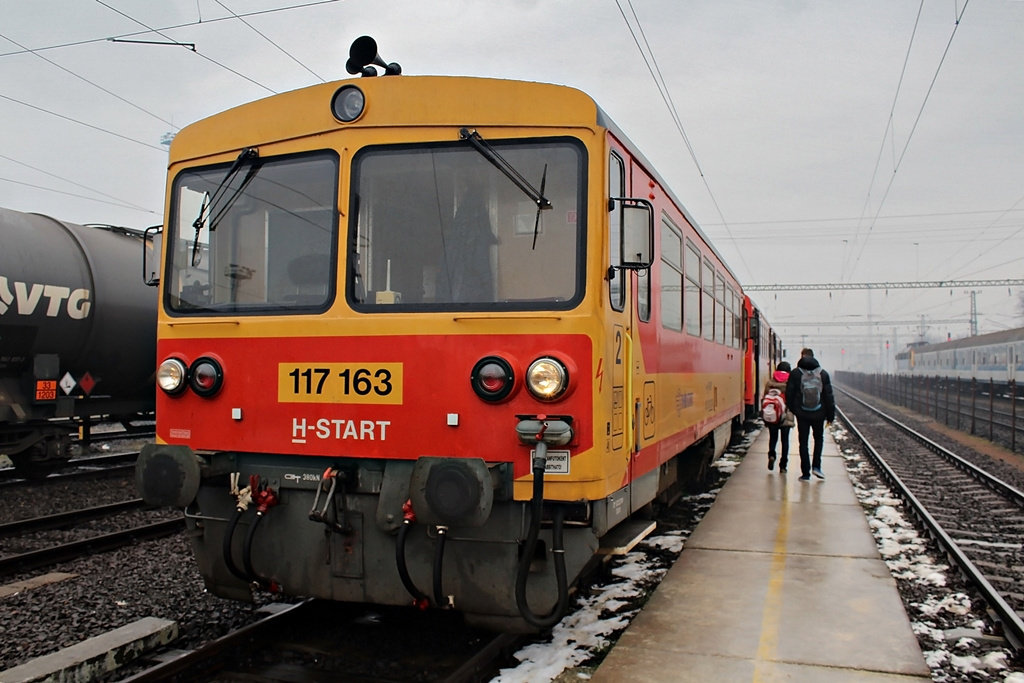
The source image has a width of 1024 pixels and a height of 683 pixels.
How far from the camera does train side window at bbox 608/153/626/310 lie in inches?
169

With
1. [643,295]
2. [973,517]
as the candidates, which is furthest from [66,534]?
[973,517]

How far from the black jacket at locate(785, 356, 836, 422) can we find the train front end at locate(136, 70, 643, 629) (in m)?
7.19

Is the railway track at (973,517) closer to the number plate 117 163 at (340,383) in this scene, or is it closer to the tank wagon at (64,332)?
the number plate 117 163 at (340,383)

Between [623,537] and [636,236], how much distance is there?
179 cm

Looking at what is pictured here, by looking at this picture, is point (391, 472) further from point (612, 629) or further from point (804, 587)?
point (804, 587)

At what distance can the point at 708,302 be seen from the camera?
8.80m

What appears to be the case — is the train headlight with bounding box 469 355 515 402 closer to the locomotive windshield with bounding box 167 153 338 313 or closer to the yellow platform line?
the locomotive windshield with bounding box 167 153 338 313

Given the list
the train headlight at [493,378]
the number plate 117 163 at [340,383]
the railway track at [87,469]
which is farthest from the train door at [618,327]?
the railway track at [87,469]

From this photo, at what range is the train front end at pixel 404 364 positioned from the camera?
13.2ft

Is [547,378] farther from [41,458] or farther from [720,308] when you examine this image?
[41,458]

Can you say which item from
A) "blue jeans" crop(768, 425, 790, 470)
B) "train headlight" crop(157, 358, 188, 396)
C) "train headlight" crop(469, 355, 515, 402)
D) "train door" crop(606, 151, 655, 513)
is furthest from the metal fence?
"train headlight" crop(157, 358, 188, 396)

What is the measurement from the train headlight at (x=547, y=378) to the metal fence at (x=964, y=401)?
14448 millimetres

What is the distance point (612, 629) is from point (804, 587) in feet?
5.76

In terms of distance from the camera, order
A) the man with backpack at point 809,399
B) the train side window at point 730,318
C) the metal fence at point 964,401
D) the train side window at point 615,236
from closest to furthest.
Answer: the train side window at point 615,236 < the man with backpack at point 809,399 < the train side window at point 730,318 < the metal fence at point 964,401
